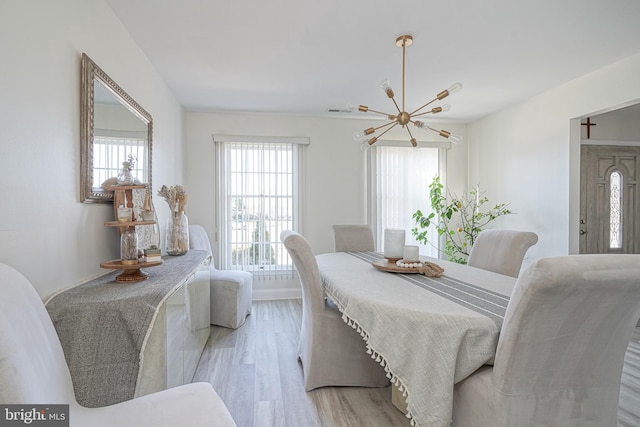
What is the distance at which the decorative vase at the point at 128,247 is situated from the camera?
168cm

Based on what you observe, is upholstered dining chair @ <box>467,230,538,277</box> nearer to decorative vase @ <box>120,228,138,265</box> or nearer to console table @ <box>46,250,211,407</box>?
console table @ <box>46,250,211,407</box>

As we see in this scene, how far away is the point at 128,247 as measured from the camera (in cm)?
169

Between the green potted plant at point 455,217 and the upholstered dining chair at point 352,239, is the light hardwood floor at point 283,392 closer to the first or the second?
the upholstered dining chair at point 352,239

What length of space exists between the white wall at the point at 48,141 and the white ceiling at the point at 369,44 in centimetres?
58

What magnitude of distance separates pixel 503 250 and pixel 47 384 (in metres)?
2.57

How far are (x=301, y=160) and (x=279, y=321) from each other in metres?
2.10

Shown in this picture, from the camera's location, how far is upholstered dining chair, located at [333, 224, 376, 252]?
341 centimetres

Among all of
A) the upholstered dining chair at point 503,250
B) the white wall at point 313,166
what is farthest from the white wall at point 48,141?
the upholstered dining chair at point 503,250

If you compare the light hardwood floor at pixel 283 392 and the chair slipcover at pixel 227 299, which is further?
the chair slipcover at pixel 227 299

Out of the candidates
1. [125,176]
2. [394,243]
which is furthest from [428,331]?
[125,176]

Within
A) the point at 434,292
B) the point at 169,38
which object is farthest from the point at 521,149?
the point at 169,38

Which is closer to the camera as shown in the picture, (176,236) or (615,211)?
(176,236)

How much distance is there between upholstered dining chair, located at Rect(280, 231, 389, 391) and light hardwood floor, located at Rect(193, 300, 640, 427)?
63 millimetres

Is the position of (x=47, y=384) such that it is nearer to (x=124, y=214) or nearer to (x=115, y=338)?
(x=115, y=338)
